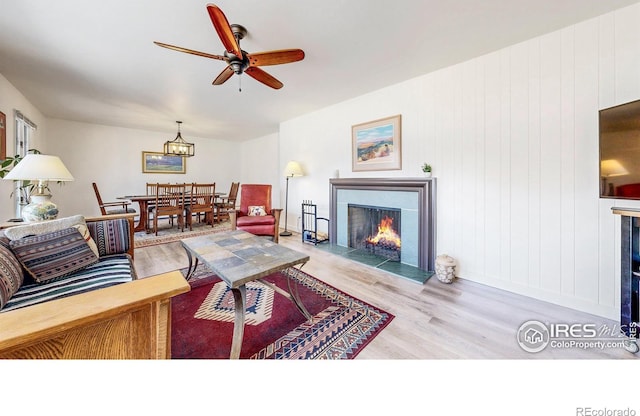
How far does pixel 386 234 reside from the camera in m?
3.28

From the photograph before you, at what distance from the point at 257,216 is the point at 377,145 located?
220 cm

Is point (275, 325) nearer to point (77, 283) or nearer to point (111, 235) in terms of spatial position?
point (77, 283)

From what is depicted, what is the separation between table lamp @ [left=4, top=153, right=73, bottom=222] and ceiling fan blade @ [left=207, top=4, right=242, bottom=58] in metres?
1.81

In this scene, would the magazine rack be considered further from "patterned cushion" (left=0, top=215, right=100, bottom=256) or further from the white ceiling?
"patterned cushion" (left=0, top=215, right=100, bottom=256)

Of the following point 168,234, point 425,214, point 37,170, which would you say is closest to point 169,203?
point 168,234

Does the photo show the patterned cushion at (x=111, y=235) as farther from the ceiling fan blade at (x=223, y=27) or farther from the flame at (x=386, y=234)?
the flame at (x=386, y=234)

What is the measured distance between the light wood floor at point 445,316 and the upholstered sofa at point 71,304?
3.70ft

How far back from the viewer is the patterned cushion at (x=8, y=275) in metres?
1.20

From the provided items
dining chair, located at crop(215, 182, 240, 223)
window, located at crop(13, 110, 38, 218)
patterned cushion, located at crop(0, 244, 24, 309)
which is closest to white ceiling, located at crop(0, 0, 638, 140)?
window, located at crop(13, 110, 38, 218)

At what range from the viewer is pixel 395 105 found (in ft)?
9.86

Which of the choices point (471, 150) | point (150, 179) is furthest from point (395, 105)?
point (150, 179)

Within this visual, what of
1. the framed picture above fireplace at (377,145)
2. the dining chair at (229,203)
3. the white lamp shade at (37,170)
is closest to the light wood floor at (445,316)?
the white lamp shade at (37,170)

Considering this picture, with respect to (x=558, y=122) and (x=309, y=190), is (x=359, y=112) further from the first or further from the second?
(x=558, y=122)

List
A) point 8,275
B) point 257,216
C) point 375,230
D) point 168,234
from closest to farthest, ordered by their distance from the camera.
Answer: point 8,275 < point 375,230 < point 257,216 < point 168,234
